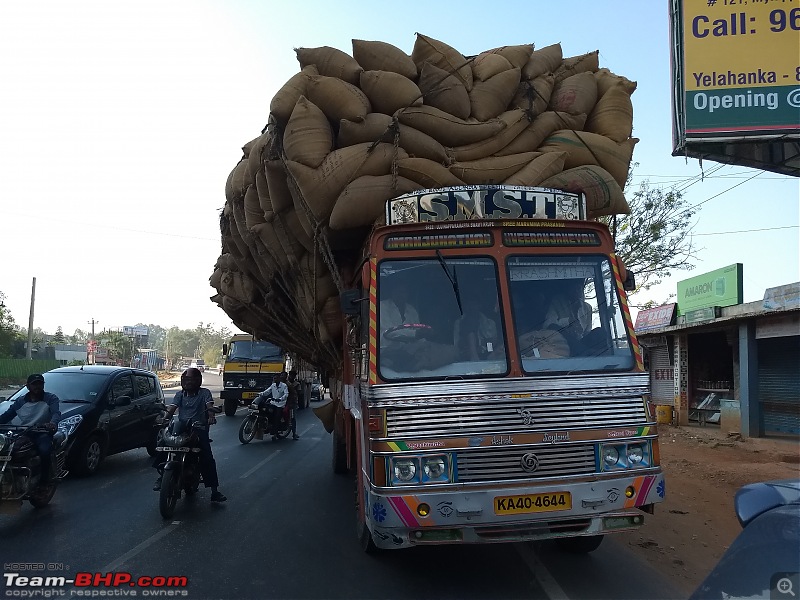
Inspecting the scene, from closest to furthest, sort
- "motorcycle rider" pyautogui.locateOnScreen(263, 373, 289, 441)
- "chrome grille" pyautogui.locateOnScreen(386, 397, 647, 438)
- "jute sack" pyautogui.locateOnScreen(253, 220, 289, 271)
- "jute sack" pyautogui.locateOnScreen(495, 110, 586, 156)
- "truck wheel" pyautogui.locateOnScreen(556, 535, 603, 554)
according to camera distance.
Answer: "chrome grille" pyautogui.locateOnScreen(386, 397, 647, 438)
"truck wheel" pyautogui.locateOnScreen(556, 535, 603, 554)
"jute sack" pyautogui.locateOnScreen(495, 110, 586, 156)
"jute sack" pyautogui.locateOnScreen(253, 220, 289, 271)
"motorcycle rider" pyautogui.locateOnScreen(263, 373, 289, 441)

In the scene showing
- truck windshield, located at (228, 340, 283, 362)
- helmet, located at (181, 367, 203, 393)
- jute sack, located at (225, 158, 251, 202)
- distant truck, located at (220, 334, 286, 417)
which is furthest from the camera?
truck windshield, located at (228, 340, 283, 362)

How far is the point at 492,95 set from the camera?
541cm

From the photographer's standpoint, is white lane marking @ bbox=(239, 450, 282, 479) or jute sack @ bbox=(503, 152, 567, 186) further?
white lane marking @ bbox=(239, 450, 282, 479)

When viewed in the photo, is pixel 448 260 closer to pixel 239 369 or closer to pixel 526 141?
pixel 526 141

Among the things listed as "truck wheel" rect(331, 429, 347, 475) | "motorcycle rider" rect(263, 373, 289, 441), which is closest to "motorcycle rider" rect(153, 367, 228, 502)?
"truck wheel" rect(331, 429, 347, 475)

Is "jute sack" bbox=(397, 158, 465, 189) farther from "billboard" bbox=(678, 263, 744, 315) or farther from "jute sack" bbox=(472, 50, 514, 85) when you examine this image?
"billboard" bbox=(678, 263, 744, 315)

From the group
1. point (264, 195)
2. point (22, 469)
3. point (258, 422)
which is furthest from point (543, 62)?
point (258, 422)

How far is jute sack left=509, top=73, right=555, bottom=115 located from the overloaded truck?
0.02 m

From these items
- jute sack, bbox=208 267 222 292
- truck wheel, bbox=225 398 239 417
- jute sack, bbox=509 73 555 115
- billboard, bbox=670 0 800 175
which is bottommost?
truck wheel, bbox=225 398 239 417

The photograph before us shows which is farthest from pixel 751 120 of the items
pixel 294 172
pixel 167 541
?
pixel 167 541

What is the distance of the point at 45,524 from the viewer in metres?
5.74

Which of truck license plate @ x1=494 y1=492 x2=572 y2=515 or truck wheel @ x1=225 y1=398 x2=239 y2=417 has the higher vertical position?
truck license plate @ x1=494 y1=492 x2=572 y2=515

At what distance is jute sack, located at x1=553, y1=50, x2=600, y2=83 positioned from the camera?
6.01 meters

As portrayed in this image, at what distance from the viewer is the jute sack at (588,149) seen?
5359 mm
